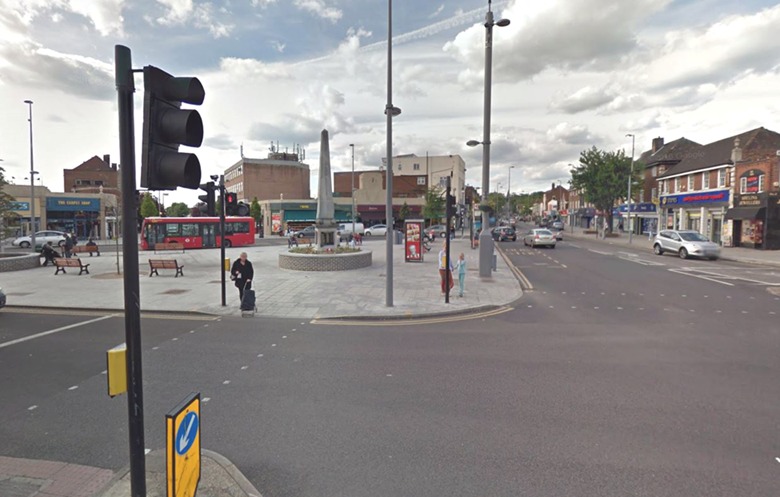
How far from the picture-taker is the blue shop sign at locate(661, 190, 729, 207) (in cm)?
3234

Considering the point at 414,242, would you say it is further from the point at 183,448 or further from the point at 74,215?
the point at 74,215

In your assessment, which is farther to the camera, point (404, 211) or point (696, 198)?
point (404, 211)

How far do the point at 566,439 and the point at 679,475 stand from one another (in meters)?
0.96

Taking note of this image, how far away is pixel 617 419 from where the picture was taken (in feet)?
15.3

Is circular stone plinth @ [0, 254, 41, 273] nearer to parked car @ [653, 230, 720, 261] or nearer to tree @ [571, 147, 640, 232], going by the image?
parked car @ [653, 230, 720, 261]

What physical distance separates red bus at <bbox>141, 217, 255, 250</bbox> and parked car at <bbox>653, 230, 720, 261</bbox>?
3071cm

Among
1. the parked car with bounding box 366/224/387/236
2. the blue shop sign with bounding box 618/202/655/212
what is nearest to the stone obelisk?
the parked car with bounding box 366/224/387/236

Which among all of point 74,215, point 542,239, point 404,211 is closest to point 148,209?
point 74,215

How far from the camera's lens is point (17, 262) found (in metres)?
18.6

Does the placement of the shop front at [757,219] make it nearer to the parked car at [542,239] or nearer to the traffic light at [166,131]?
the parked car at [542,239]

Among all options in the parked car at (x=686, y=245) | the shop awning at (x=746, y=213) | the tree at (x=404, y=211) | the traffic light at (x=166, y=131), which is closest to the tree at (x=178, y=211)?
the tree at (x=404, y=211)

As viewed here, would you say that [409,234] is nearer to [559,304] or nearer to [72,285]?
[559,304]

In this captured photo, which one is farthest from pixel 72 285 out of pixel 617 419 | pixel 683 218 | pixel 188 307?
pixel 683 218

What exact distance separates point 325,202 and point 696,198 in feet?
112
